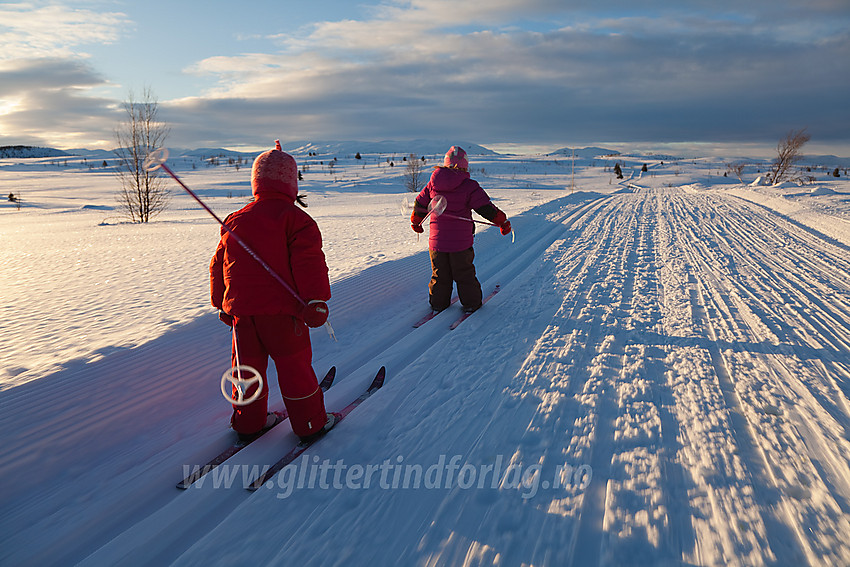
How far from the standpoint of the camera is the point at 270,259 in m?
2.43

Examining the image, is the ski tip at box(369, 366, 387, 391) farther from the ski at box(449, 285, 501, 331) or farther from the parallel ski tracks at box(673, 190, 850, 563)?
the parallel ski tracks at box(673, 190, 850, 563)

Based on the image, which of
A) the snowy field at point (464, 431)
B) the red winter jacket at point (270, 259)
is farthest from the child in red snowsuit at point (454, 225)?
the red winter jacket at point (270, 259)

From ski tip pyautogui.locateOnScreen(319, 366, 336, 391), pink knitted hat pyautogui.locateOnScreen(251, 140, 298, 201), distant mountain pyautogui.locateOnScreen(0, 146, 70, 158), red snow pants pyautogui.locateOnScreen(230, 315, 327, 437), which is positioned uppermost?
distant mountain pyautogui.locateOnScreen(0, 146, 70, 158)

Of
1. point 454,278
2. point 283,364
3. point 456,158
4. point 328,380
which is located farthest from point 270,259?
point 456,158

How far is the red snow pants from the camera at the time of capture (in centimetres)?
251

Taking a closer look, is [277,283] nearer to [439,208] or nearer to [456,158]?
[439,208]

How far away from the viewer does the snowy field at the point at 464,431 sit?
1.92 m

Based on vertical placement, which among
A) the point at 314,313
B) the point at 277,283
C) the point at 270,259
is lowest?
the point at 314,313

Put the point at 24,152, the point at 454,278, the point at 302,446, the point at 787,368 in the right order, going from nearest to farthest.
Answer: the point at 302,446
the point at 787,368
the point at 454,278
the point at 24,152

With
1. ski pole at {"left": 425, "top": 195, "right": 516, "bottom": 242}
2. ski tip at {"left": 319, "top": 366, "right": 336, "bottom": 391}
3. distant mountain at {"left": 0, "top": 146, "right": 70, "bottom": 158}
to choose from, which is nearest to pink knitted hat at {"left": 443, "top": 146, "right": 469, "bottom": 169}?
ski pole at {"left": 425, "top": 195, "right": 516, "bottom": 242}

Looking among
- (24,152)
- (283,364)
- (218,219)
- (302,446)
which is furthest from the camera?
(24,152)

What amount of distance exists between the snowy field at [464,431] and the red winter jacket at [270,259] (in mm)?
949

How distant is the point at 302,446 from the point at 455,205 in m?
3.07

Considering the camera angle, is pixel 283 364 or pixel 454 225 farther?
pixel 454 225
